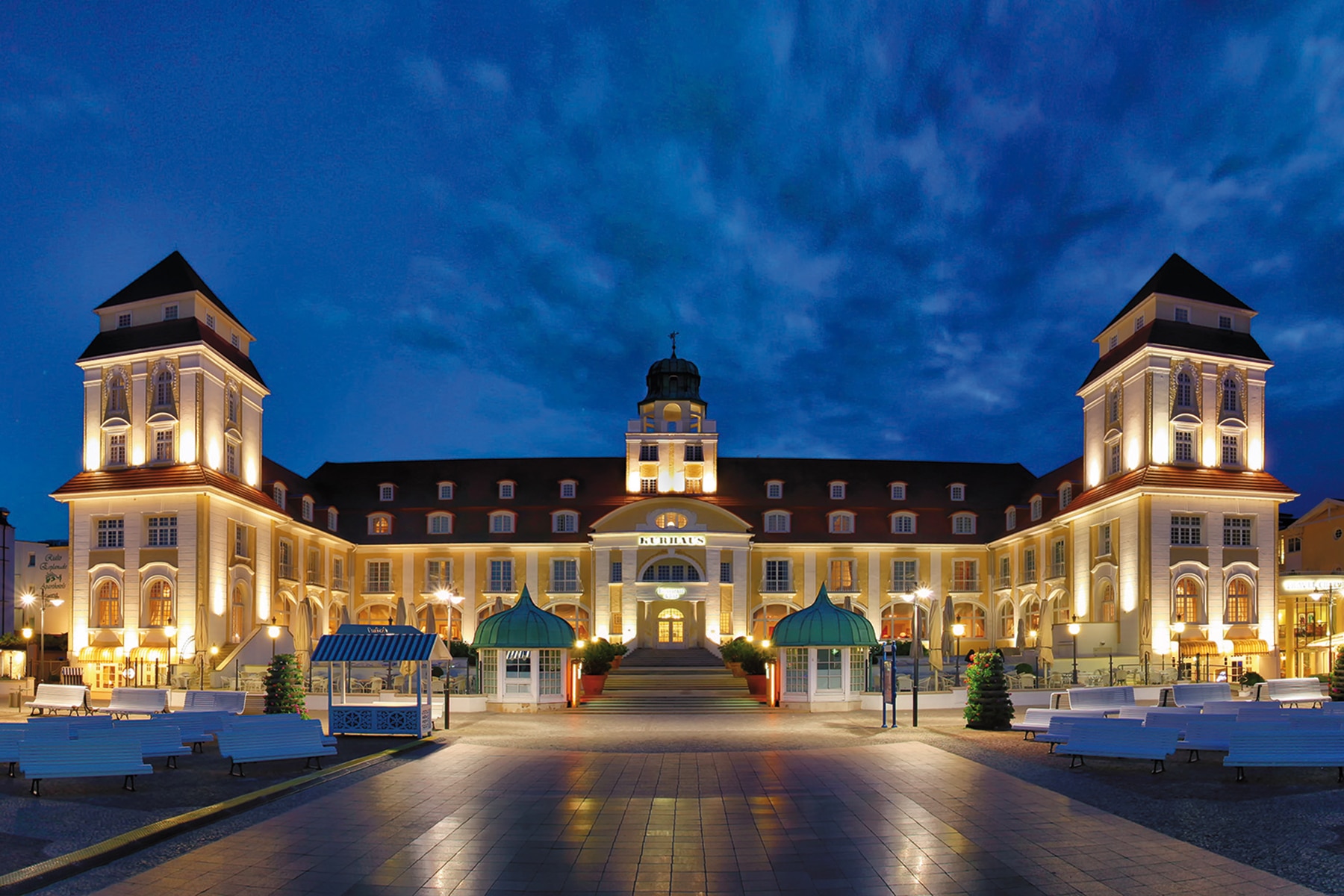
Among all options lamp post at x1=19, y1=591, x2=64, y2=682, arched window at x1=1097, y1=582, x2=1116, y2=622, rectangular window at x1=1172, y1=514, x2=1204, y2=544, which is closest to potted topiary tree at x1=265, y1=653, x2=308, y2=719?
lamp post at x1=19, y1=591, x2=64, y2=682

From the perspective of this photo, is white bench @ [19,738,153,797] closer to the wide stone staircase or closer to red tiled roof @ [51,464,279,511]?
the wide stone staircase

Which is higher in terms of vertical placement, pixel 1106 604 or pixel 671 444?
pixel 671 444

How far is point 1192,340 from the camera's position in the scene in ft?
156

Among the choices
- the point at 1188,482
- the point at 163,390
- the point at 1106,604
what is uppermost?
the point at 163,390

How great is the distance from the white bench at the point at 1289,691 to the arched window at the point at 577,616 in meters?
36.5

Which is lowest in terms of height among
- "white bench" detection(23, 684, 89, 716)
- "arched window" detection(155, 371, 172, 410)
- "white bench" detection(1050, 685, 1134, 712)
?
"white bench" detection(23, 684, 89, 716)

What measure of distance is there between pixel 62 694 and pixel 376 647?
1058 cm

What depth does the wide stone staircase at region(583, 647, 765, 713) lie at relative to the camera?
36.0 metres

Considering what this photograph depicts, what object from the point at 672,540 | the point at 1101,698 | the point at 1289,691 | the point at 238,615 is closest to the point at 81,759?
the point at 1101,698

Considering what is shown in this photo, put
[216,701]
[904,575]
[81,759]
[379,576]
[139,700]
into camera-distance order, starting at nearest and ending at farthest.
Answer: [81,759], [216,701], [139,700], [904,575], [379,576]

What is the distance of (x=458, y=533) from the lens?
6062cm

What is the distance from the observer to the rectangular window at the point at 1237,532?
46.2m

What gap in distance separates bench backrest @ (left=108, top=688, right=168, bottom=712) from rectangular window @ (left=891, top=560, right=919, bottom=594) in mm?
41449

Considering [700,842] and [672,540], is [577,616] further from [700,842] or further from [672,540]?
[700,842]
